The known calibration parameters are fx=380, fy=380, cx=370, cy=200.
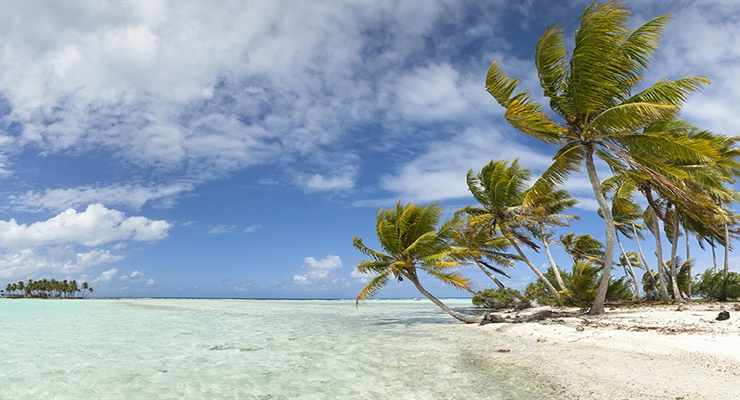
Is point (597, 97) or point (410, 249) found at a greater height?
point (597, 97)

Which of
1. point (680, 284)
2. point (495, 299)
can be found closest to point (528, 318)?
point (680, 284)

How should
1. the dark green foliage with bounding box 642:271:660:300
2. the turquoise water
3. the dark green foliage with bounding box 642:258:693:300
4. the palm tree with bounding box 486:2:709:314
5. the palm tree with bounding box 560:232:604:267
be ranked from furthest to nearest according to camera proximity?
the palm tree with bounding box 560:232:604:267, the dark green foliage with bounding box 642:271:660:300, the dark green foliage with bounding box 642:258:693:300, the palm tree with bounding box 486:2:709:314, the turquoise water

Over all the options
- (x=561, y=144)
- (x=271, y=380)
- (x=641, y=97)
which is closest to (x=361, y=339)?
(x=271, y=380)

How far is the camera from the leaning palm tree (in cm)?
1498

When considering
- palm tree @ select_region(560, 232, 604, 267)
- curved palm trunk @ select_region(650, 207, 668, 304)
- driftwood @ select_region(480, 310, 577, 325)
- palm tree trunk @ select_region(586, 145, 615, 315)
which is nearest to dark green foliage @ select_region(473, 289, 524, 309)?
palm tree @ select_region(560, 232, 604, 267)

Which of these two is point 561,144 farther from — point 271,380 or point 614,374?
point 271,380

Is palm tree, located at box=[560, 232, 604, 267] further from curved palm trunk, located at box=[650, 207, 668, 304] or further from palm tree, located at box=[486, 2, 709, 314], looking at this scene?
palm tree, located at box=[486, 2, 709, 314]

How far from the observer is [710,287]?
59.3ft

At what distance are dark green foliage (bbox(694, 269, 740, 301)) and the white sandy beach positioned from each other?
27.3 ft

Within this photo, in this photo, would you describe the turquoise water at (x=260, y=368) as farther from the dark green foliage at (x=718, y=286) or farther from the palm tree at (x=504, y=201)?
the dark green foliage at (x=718, y=286)

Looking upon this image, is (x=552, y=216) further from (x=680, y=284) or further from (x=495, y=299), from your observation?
(x=495, y=299)

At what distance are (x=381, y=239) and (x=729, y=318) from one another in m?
10.8

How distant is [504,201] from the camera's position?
17.2 meters

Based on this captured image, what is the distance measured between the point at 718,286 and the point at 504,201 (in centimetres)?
1051
